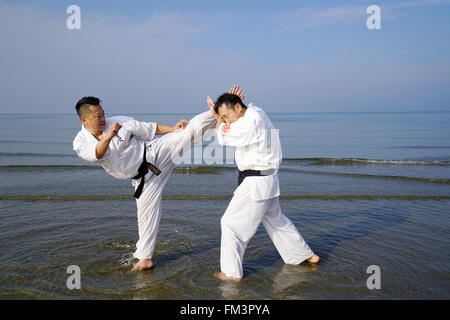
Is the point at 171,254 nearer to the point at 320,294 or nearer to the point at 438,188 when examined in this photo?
the point at 320,294

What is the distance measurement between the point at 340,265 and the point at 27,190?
307 inches

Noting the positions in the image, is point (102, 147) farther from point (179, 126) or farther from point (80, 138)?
point (179, 126)

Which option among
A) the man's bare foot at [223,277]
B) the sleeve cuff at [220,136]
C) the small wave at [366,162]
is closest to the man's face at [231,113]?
the sleeve cuff at [220,136]

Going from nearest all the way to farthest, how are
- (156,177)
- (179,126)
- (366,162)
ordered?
(156,177), (179,126), (366,162)

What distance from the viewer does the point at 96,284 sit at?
11.7 ft

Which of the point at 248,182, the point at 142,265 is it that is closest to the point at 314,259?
the point at 248,182

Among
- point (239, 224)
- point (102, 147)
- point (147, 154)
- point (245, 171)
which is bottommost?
point (239, 224)

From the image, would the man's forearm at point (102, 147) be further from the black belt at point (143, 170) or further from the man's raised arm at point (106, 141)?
the black belt at point (143, 170)

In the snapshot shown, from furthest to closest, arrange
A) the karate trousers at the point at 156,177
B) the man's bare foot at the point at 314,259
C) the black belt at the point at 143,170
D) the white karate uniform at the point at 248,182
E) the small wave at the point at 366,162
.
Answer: the small wave at the point at 366,162
the man's bare foot at the point at 314,259
the karate trousers at the point at 156,177
the black belt at the point at 143,170
the white karate uniform at the point at 248,182

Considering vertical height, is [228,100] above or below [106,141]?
above

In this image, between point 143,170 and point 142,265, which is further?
point 142,265

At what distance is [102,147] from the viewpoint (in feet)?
10.6

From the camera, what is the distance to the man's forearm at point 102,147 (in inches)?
126

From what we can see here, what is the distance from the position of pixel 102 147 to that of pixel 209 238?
2491 mm
